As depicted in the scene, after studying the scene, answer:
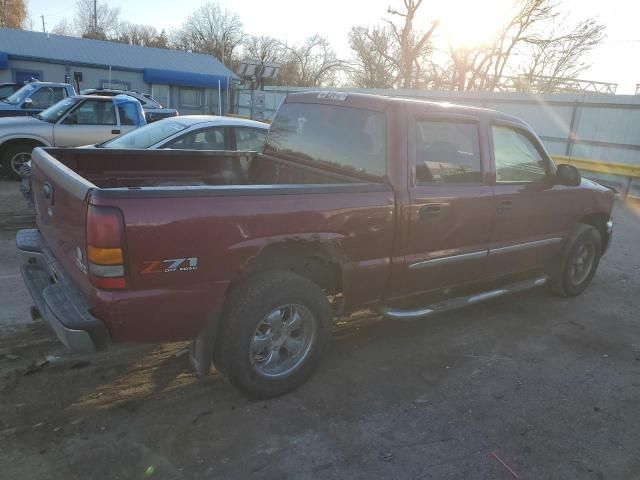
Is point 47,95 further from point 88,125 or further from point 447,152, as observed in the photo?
point 447,152

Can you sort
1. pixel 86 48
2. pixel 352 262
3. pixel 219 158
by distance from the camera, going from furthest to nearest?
pixel 86 48
pixel 219 158
pixel 352 262

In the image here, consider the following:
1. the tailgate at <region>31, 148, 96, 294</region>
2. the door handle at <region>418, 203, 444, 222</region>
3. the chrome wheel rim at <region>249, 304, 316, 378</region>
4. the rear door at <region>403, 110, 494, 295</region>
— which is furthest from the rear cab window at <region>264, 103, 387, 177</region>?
the tailgate at <region>31, 148, 96, 294</region>

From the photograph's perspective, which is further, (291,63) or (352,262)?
(291,63)

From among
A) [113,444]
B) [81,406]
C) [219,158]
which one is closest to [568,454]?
[113,444]

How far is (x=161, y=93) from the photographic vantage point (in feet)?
114

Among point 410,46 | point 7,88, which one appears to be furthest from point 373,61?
point 7,88

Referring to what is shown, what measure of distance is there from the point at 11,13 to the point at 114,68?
1600 inches

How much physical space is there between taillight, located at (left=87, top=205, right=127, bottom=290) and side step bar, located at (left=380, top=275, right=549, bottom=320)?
198 centimetres

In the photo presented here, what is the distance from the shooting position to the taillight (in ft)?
8.36

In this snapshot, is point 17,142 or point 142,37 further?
point 142,37

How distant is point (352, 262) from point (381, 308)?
1.83ft

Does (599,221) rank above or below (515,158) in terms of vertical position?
below

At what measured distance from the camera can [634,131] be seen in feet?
45.8

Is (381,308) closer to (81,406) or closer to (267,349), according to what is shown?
(267,349)
